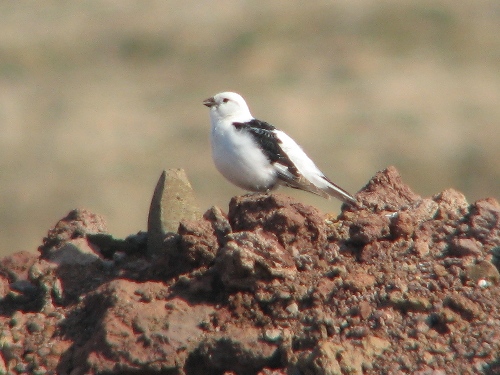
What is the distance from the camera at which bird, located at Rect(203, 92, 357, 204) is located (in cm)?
1073

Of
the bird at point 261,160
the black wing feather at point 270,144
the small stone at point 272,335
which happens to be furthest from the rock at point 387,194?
the small stone at point 272,335

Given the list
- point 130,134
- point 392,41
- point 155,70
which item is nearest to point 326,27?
point 392,41

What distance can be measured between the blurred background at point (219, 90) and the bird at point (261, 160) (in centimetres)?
1050

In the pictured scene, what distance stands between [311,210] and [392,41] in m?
25.6

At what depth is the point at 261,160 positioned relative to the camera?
424 inches

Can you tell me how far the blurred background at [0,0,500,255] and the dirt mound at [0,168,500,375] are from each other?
42.1ft

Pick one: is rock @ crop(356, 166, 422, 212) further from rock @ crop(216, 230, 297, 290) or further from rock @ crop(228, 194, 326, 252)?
rock @ crop(216, 230, 297, 290)

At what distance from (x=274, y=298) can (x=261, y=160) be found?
3.23 m

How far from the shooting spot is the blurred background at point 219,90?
2403 centimetres

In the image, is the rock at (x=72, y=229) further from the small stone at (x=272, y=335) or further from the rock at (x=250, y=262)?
the small stone at (x=272, y=335)

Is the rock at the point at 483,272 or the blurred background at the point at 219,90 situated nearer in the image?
the rock at the point at 483,272

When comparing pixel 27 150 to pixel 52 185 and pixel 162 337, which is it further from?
pixel 162 337

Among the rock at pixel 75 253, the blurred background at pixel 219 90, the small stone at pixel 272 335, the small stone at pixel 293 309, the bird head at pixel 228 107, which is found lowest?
the small stone at pixel 272 335

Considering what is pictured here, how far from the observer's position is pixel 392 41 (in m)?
33.4
